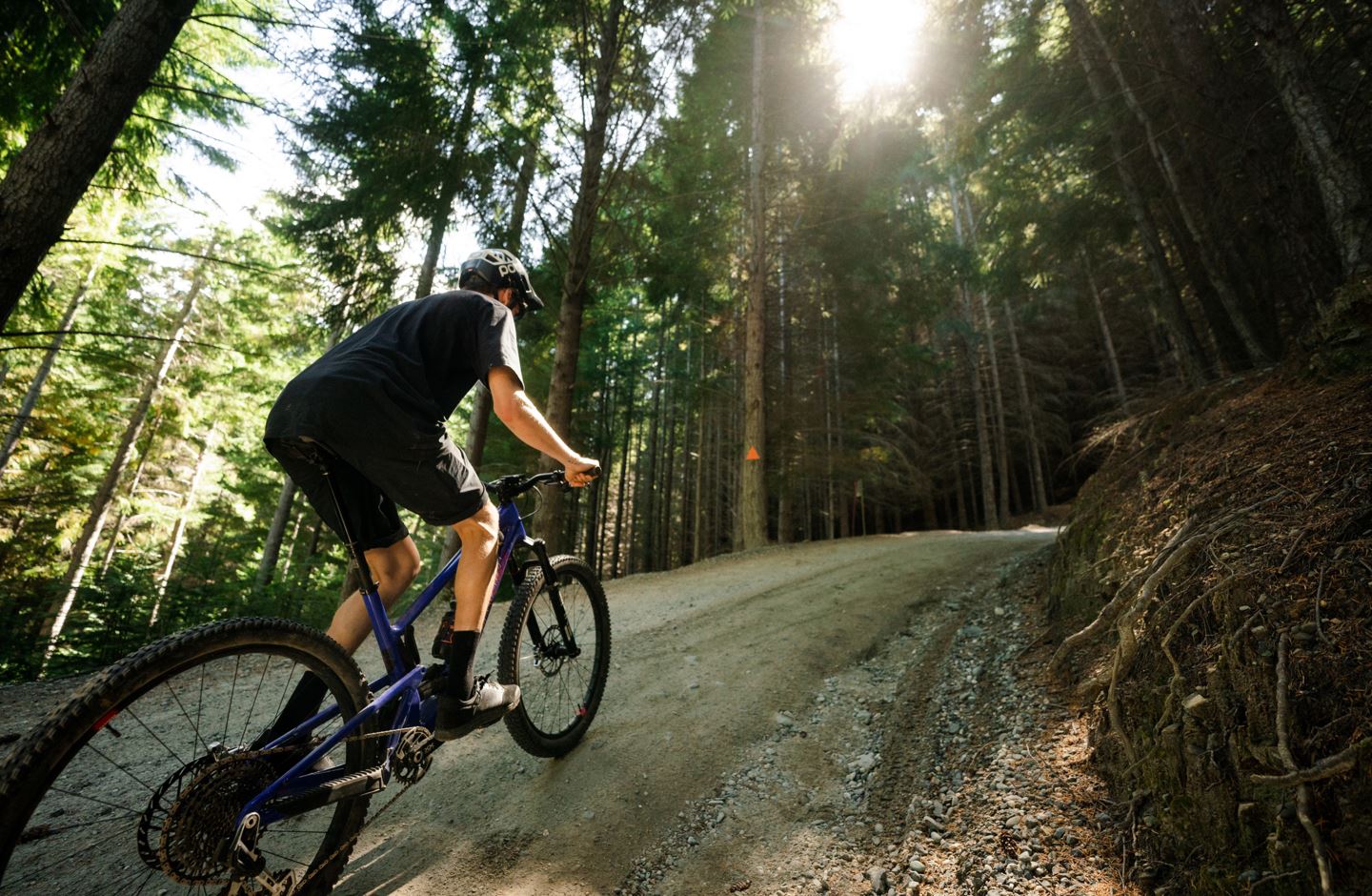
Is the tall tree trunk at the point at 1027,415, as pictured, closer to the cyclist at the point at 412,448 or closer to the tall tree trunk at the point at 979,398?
the tall tree trunk at the point at 979,398

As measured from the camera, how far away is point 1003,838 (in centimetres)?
187

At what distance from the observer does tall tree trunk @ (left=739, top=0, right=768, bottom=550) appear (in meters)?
10.5

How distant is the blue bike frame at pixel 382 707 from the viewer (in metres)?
1.59

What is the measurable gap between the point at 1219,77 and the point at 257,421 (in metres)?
20.8

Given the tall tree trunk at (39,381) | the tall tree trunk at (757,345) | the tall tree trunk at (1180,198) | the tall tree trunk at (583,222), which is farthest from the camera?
the tall tree trunk at (39,381)

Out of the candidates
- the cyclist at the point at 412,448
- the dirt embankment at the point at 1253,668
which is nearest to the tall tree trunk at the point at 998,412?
the dirt embankment at the point at 1253,668

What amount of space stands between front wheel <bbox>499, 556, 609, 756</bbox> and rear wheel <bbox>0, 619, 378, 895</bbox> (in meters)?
0.73

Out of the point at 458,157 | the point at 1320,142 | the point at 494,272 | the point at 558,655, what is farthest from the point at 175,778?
the point at 458,157

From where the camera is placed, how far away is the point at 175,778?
142 cm

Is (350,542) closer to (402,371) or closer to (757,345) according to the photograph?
(402,371)

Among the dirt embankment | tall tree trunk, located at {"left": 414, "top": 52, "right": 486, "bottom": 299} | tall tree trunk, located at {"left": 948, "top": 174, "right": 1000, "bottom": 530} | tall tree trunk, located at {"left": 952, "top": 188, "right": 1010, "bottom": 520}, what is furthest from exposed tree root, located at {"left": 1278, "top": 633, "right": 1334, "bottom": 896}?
tall tree trunk, located at {"left": 952, "top": 188, "right": 1010, "bottom": 520}

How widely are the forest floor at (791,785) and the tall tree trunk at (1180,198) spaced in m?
4.40

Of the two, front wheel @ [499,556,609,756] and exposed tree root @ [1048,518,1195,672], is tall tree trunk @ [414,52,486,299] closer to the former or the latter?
front wheel @ [499,556,609,756]

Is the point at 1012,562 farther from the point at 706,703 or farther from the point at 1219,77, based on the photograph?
the point at 1219,77
